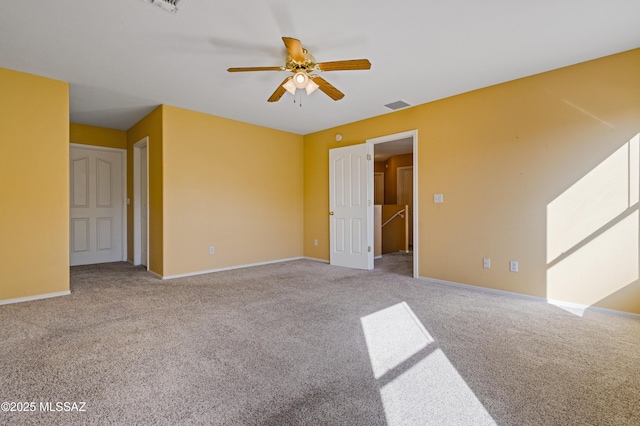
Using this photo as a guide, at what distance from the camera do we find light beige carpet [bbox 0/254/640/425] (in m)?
1.48

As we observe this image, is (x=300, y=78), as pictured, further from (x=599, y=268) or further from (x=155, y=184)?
(x=599, y=268)

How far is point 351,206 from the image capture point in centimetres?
519

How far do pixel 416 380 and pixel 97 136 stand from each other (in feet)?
21.4

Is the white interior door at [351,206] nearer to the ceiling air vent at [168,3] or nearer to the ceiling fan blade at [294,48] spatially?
the ceiling fan blade at [294,48]

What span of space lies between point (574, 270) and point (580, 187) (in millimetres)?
862

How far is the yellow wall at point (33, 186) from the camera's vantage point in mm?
3205

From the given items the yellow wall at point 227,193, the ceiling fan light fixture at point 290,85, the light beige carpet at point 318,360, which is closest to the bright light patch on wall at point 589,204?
the light beige carpet at point 318,360

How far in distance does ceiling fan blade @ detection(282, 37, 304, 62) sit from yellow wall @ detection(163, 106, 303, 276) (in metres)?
2.69

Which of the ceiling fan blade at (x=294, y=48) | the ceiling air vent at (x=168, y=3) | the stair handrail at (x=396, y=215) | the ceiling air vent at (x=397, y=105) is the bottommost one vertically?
the stair handrail at (x=396, y=215)

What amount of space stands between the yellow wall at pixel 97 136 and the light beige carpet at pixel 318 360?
3357mm

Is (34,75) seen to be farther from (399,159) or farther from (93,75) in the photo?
(399,159)

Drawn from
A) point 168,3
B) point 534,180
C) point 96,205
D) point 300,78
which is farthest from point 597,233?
point 96,205

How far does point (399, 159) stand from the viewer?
28.1 feet

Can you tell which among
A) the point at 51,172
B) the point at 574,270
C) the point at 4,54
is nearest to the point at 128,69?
the point at 4,54
